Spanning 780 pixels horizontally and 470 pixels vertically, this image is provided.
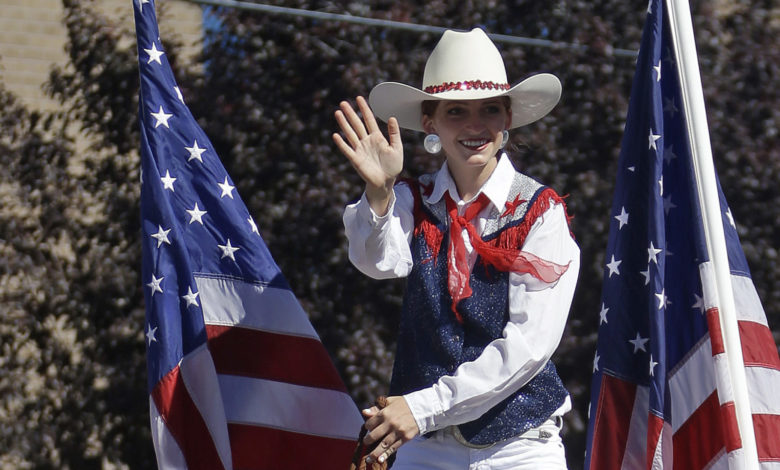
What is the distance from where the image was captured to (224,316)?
4.41 m

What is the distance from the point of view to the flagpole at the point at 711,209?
3727 mm

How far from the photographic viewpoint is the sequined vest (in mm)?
3531

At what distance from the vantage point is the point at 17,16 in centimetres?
675

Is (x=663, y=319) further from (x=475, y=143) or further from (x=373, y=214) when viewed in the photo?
(x=373, y=214)

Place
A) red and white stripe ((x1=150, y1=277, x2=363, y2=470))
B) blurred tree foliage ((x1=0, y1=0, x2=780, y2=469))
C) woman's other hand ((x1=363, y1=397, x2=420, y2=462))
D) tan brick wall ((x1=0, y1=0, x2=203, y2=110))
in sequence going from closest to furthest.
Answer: woman's other hand ((x1=363, y1=397, x2=420, y2=462)) < red and white stripe ((x1=150, y1=277, x2=363, y2=470)) < blurred tree foliage ((x1=0, y1=0, x2=780, y2=469)) < tan brick wall ((x1=0, y1=0, x2=203, y2=110))

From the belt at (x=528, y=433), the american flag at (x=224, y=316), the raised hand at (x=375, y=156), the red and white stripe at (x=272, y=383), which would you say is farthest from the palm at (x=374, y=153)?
the red and white stripe at (x=272, y=383)

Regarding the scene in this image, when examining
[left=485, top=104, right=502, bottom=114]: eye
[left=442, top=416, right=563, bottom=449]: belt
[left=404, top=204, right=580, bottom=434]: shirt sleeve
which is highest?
[left=485, top=104, right=502, bottom=114]: eye

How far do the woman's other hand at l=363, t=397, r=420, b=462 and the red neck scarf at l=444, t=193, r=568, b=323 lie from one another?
384 mm

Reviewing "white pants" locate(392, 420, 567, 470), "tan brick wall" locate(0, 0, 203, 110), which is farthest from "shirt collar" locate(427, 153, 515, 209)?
"tan brick wall" locate(0, 0, 203, 110)

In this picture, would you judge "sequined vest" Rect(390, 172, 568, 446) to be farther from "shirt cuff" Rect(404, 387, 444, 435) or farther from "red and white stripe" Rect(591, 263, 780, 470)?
"red and white stripe" Rect(591, 263, 780, 470)

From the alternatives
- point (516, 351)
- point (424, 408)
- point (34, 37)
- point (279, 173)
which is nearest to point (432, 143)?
point (516, 351)

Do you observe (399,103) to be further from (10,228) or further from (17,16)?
(17,16)

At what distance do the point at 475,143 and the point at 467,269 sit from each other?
15.9 inches

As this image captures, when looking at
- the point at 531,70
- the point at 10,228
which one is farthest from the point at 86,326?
the point at 531,70
